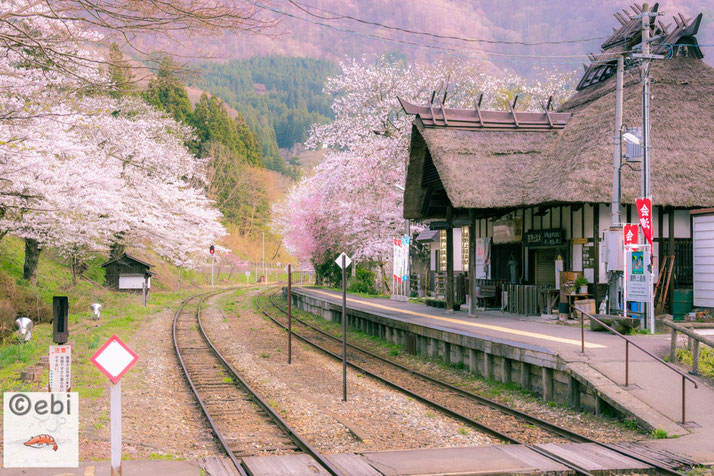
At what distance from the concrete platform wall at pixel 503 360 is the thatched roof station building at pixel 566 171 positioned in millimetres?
2694

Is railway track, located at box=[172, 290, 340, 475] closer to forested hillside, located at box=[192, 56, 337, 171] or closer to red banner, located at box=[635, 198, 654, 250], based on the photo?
red banner, located at box=[635, 198, 654, 250]

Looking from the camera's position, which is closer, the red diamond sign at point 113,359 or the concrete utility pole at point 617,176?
the red diamond sign at point 113,359

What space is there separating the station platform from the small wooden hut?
75.3ft

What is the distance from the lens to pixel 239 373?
14023mm

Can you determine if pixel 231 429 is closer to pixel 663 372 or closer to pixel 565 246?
pixel 663 372

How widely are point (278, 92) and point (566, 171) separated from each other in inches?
5820

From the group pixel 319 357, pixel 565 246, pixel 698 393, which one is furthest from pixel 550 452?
pixel 565 246

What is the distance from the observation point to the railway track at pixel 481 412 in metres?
7.30

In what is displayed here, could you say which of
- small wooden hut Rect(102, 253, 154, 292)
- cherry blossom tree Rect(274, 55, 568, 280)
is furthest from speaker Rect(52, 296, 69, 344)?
small wooden hut Rect(102, 253, 154, 292)

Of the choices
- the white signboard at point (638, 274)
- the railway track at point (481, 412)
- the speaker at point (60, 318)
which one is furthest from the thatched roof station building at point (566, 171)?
the speaker at point (60, 318)

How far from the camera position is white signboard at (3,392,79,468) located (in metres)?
5.50

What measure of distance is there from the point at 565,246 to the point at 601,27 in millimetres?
171855

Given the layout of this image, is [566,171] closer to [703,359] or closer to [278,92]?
[703,359]

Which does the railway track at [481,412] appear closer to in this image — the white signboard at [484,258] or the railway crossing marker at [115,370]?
the railway crossing marker at [115,370]
